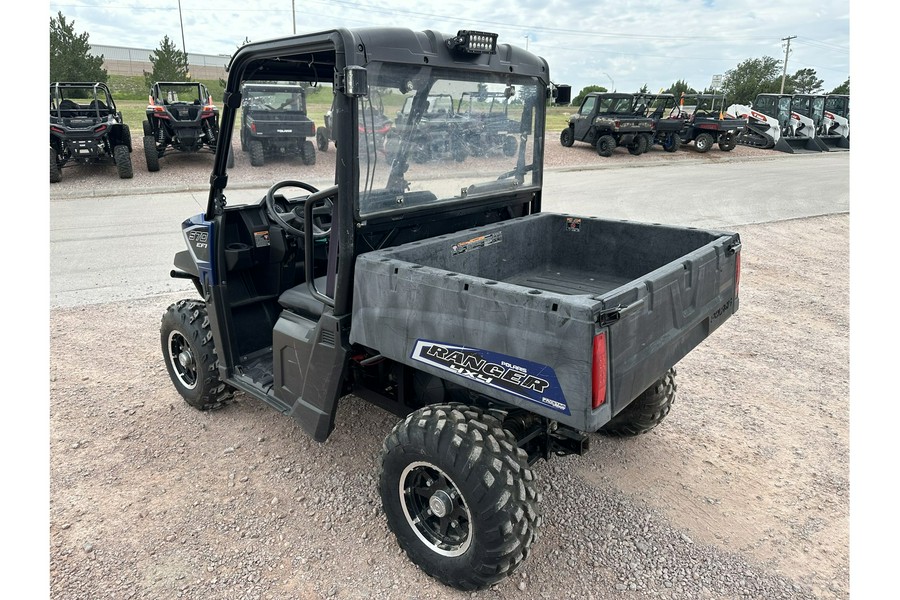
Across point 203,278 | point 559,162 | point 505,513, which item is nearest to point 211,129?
point 559,162

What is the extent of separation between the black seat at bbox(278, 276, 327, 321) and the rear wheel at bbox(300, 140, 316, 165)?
2.35ft

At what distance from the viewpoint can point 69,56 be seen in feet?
86.0

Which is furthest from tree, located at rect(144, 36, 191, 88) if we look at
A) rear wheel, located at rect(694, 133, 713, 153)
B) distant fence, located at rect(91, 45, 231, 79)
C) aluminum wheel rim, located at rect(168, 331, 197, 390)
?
aluminum wheel rim, located at rect(168, 331, 197, 390)

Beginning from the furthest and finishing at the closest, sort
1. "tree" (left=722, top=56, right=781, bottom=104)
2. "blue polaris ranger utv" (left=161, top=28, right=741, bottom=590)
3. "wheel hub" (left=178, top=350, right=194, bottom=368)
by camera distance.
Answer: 1. "tree" (left=722, top=56, right=781, bottom=104)
2. "wheel hub" (left=178, top=350, right=194, bottom=368)
3. "blue polaris ranger utv" (left=161, top=28, right=741, bottom=590)

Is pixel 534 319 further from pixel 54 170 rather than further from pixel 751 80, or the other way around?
pixel 751 80

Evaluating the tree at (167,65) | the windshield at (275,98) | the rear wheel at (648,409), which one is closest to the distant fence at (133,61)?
the tree at (167,65)

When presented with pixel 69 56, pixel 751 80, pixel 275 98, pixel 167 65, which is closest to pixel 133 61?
pixel 167 65

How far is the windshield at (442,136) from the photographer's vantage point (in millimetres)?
2900

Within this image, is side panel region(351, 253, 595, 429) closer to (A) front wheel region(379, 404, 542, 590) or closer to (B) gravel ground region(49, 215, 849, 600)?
(A) front wheel region(379, 404, 542, 590)

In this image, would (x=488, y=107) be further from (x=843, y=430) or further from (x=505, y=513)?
(x=843, y=430)

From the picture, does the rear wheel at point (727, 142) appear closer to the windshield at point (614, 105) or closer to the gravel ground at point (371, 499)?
the windshield at point (614, 105)

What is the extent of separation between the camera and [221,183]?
3574mm

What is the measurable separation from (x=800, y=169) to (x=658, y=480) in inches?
770

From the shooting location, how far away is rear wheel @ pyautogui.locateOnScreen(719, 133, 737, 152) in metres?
23.7
